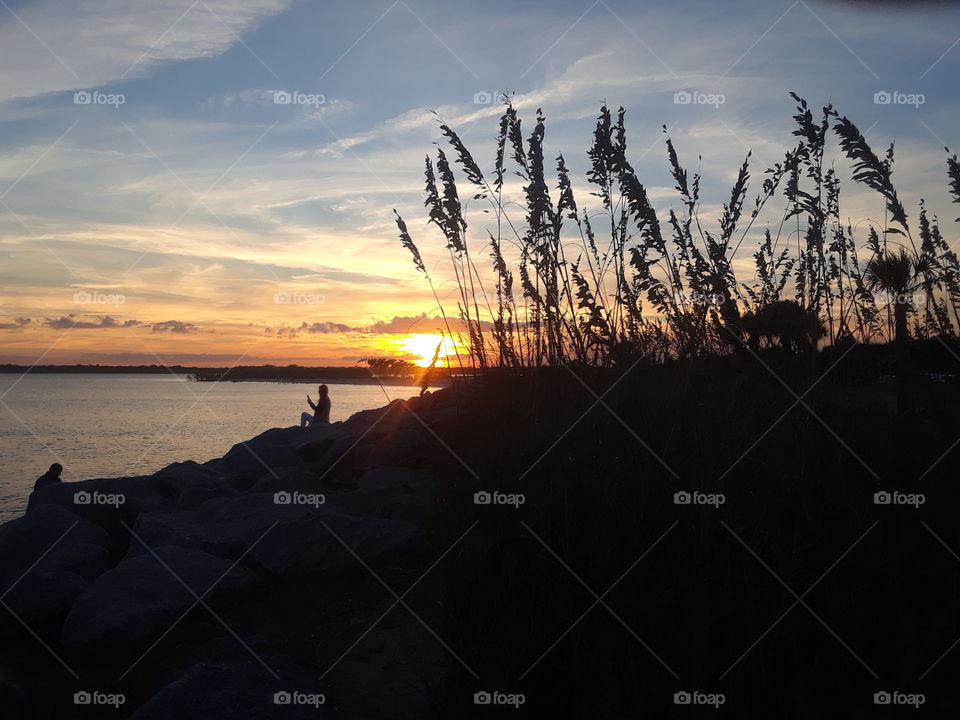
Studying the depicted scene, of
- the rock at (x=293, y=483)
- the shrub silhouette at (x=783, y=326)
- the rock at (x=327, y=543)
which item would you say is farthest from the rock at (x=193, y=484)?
the shrub silhouette at (x=783, y=326)

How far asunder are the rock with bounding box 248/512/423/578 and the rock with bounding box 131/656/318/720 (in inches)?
55.5

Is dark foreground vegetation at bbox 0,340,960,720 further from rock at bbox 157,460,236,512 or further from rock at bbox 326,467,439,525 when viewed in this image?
rock at bbox 157,460,236,512

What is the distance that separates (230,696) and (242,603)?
145 centimetres

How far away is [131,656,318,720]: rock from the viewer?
350 cm

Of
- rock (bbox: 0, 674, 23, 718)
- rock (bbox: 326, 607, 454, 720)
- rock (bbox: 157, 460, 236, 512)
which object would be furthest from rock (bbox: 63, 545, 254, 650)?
rock (bbox: 157, 460, 236, 512)

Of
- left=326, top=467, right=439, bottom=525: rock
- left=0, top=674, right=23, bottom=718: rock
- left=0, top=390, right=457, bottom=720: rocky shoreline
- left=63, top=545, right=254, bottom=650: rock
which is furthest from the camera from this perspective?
→ left=326, top=467, right=439, bottom=525: rock

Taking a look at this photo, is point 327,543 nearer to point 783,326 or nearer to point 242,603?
point 242,603

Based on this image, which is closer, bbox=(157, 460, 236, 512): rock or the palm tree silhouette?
the palm tree silhouette

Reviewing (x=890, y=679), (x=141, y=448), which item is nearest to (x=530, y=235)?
(x=890, y=679)

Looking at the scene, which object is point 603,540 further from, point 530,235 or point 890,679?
point 530,235

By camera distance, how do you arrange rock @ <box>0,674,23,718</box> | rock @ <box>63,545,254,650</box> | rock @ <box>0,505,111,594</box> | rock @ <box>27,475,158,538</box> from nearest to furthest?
rock @ <box>0,674,23,718</box>, rock @ <box>63,545,254,650</box>, rock @ <box>0,505,111,594</box>, rock @ <box>27,475,158,538</box>

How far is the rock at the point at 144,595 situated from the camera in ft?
15.6

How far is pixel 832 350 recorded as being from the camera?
4.75 metres

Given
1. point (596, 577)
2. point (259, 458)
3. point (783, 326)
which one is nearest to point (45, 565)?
point (259, 458)
